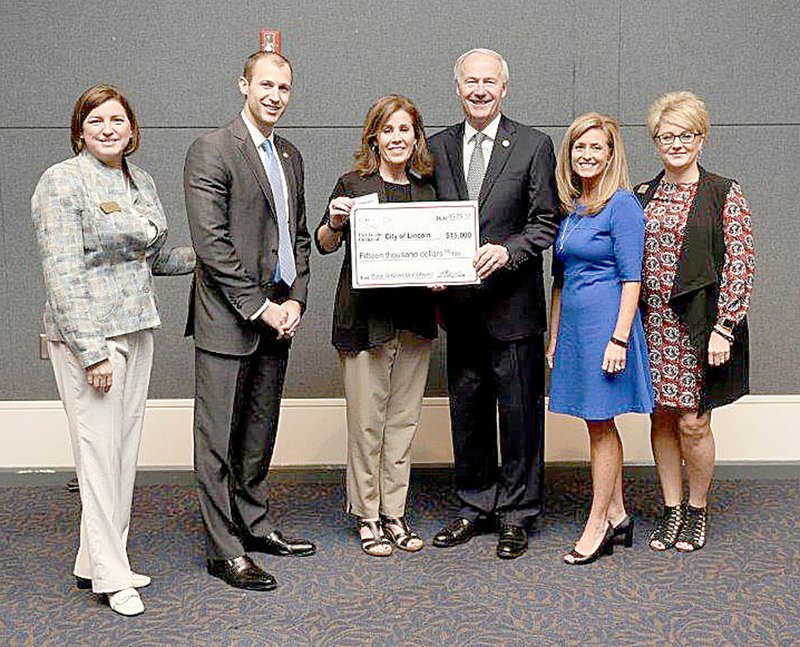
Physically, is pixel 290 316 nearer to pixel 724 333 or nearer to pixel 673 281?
pixel 673 281

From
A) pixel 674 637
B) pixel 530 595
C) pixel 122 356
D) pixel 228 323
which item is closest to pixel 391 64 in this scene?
pixel 228 323

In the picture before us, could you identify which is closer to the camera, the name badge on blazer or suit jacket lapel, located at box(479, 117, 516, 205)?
the name badge on blazer

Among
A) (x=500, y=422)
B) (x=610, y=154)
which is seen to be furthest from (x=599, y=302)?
(x=500, y=422)

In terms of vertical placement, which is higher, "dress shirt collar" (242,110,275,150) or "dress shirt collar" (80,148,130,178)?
"dress shirt collar" (242,110,275,150)

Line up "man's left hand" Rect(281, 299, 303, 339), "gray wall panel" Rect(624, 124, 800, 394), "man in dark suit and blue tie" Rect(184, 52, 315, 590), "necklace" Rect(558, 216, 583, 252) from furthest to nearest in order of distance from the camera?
1. "gray wall panel" Rect(624, 124, 800, 394)
2. "necklace" Rect(558, 216, 583, 252)
3. "man's left hand" Rect(281, 299, 303, 339)
4. "man in dark suit and blue tie" Rect(184, 52, 315, 590)

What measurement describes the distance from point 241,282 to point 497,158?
1005 millimetres

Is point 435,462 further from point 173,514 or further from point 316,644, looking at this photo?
point 316,644

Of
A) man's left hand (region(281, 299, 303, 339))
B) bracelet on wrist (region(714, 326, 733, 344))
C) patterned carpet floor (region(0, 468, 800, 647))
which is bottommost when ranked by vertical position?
patterned carpet floor (region(0, 468, 800, 647))

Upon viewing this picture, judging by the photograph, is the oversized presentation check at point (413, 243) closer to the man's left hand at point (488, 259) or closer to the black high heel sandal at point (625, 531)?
the man's left hand at point (488, 259)

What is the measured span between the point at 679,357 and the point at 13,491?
114 inches

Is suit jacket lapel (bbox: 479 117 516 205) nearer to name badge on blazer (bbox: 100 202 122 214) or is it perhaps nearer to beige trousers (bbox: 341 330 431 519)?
beige trousers (bbox: 341 330 431 519)

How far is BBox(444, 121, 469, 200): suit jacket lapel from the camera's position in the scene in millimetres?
3406

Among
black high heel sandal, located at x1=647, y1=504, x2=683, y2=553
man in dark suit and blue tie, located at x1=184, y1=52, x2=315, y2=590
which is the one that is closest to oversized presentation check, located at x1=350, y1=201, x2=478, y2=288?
man in dark suit and blue tie, located at x1=184, y1=52, x2=315, y2=590

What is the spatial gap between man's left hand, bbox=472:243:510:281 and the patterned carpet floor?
104 cm
